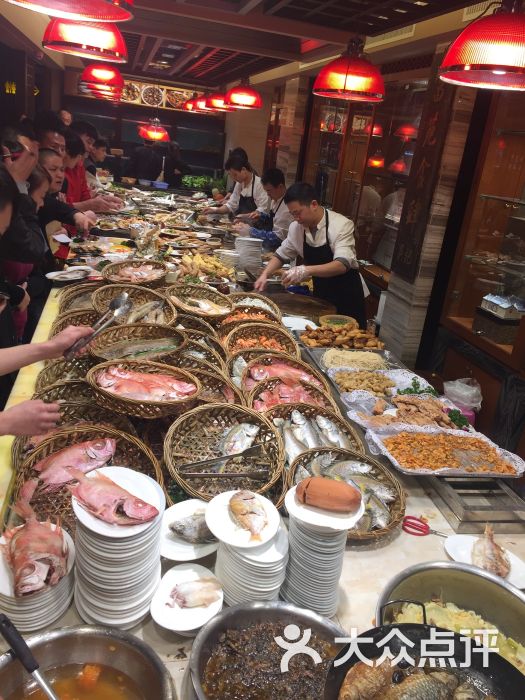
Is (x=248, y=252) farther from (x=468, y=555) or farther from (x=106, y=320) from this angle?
(x=468, y=555)

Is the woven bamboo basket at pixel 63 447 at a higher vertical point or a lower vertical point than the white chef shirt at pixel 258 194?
lower

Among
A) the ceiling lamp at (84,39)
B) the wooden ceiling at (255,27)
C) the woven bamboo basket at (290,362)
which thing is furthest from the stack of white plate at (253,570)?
the wooden ceiling at (255,27)

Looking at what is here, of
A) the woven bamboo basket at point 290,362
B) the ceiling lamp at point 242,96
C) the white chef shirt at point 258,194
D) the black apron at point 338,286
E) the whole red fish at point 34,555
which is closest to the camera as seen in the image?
the whole red fish at point 34,555

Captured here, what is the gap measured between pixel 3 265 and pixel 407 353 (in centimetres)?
433

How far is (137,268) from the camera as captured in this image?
175 inches

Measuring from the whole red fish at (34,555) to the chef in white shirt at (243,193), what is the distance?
7.76 m

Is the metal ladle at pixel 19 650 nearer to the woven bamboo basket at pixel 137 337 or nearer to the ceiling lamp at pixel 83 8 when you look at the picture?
the woven bamboo basket at pixel 137 337

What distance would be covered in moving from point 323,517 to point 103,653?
74 centimetres

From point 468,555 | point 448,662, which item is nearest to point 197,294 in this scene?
point 468,555

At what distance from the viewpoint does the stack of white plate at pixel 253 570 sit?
63.0 inches

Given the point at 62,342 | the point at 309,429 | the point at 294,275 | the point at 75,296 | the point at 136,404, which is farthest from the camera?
the point at 294,275

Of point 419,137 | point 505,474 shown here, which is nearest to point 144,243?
point 419,137

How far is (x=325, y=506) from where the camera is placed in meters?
1.61

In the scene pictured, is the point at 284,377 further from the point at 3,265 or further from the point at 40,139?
the point at 40,139
